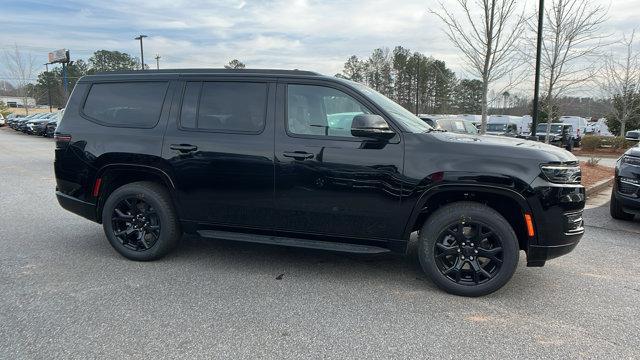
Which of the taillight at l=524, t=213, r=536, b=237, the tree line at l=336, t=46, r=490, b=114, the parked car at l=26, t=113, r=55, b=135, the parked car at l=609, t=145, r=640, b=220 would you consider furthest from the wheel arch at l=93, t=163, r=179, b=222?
the tree line at l=336, t=46, r=490, b=114

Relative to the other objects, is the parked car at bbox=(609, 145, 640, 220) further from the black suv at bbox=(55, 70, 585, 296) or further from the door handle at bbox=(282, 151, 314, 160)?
the door handle at bbox=(282, 151, 314, 160)

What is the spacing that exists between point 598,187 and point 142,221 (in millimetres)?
9337

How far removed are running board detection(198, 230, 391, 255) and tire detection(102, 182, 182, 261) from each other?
37 centimetres

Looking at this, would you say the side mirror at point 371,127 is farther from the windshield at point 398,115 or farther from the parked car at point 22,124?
the parked car at point 22,124

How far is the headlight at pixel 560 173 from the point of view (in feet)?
12.6

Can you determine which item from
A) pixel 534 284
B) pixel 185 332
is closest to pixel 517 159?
pixel 534 284

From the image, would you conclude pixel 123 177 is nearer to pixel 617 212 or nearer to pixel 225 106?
pixel 225 106

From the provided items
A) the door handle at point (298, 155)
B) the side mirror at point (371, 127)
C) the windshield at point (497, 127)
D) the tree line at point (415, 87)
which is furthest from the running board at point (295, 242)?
the tree line at point (415, 87)

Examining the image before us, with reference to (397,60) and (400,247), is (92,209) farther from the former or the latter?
(397,60)

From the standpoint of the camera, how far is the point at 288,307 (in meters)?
3.79

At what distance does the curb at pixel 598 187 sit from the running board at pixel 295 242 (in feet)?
23.4

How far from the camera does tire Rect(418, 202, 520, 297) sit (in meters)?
3.93

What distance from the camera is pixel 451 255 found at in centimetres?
409

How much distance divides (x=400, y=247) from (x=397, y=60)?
59.5 meters
